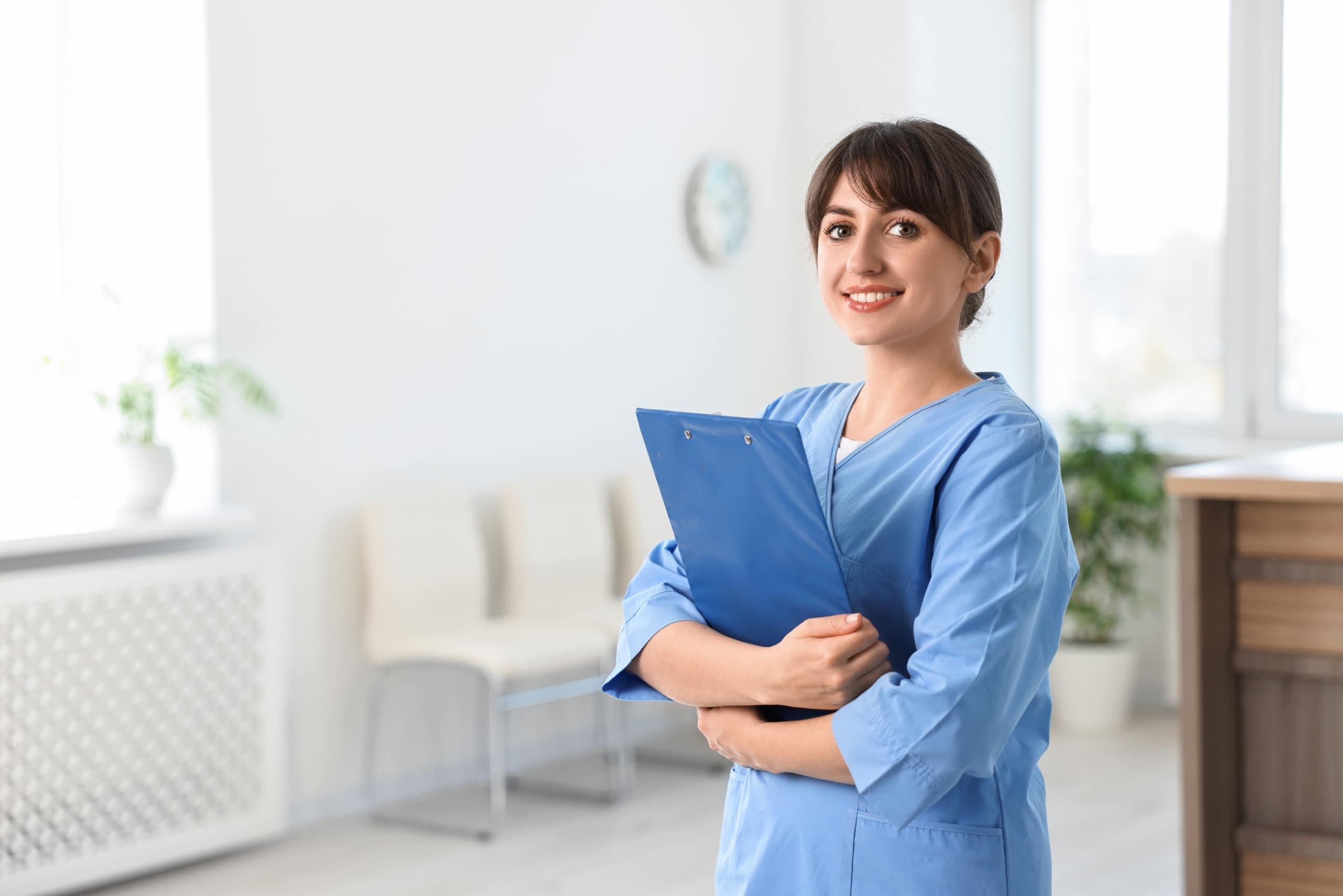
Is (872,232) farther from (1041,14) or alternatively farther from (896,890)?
(1041,14)

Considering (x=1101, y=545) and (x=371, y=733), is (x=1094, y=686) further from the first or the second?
(x=371, y=733)

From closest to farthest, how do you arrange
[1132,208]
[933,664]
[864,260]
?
[933,664] → [864,260] → [1132,208]

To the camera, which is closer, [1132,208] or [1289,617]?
[1289,617]

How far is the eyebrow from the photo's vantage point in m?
1.08

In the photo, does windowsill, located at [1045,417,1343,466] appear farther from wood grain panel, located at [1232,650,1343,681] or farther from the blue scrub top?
the blue scrub top

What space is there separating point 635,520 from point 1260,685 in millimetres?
2346

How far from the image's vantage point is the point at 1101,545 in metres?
4.64

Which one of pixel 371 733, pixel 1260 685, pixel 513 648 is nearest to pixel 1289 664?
pixel 1260 685

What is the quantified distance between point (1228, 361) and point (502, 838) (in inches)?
120

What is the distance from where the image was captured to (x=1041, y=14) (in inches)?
207

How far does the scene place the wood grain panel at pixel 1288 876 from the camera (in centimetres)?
213

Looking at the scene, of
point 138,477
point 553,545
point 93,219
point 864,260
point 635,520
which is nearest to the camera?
point 864,260

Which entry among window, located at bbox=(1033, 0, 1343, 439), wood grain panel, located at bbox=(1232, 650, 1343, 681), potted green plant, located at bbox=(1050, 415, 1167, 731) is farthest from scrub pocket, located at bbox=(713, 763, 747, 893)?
window, located at bbox=(1033, 0, 1343, 439)

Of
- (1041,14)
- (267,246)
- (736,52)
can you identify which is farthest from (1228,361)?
(267,246)
